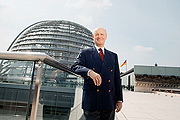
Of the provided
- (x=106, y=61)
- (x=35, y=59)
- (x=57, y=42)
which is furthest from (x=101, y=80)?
(x=57, y=42)

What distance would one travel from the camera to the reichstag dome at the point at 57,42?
27.2 meters

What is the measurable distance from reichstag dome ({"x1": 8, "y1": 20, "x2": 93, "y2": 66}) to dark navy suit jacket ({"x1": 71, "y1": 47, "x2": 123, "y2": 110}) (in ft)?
82.0

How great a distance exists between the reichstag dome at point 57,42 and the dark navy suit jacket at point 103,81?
82.0ft

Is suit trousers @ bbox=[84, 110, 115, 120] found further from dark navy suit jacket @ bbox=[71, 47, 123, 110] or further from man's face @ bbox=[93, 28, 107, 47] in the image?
man's face @ bbox=[93, 28, 107, 47]

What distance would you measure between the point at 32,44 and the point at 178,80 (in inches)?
1300

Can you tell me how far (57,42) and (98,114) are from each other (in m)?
28.5

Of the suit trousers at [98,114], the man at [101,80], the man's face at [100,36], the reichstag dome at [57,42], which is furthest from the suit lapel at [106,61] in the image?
the reichstag dome at [57,42]

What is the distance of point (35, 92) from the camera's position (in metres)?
1.03

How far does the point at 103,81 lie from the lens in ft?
4.41

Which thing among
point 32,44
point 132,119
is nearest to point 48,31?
point 32,44

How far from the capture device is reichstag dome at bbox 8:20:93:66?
1070 inches

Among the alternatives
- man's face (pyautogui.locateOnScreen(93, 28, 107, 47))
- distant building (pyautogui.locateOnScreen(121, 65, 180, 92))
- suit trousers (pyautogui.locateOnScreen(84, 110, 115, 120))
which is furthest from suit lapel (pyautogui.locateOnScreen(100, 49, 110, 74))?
distant building (pyautogui.locateOnScreen(121, 65, 180, 92))

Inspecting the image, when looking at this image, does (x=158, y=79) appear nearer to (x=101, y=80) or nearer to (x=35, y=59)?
(x=101, y=80)

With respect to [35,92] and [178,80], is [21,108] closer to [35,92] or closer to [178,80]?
[35,92]
